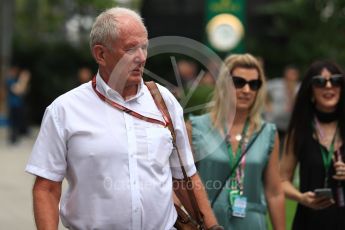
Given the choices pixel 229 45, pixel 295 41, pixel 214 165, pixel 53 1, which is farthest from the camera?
pixel 53 1

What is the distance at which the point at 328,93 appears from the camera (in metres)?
5.73

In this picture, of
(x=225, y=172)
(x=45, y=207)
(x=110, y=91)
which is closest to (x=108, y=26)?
(x=110, y=91)

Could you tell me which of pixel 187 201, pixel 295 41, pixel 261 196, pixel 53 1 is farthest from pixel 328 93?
pixel 53 1

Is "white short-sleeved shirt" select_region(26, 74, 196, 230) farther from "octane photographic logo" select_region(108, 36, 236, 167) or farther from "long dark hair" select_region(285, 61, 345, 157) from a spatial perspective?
"long dark hair" select_region(285, 61, 345, 157)

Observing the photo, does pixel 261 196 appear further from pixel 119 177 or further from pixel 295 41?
pixel 295 41

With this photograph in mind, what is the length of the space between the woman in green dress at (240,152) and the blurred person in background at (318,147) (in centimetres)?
38

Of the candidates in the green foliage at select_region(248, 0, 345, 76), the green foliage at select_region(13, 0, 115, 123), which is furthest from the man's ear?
the green foliage at select_region(13, 0, 115, 123)

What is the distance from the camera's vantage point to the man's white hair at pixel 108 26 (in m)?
3.61

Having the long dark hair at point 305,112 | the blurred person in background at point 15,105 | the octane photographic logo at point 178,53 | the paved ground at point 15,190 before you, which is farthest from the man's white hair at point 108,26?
the blurred person in background at point 15,105

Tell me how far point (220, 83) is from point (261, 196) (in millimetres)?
791

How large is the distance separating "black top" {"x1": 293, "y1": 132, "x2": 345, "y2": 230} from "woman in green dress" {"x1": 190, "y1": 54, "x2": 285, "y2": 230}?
1.29 feet

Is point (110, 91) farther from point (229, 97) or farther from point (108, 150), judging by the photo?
point (229, 97)

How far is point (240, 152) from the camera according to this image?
17.0ft

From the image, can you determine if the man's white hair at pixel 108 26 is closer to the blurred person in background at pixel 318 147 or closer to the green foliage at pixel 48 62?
the blurred person in background at pixel 318 147
